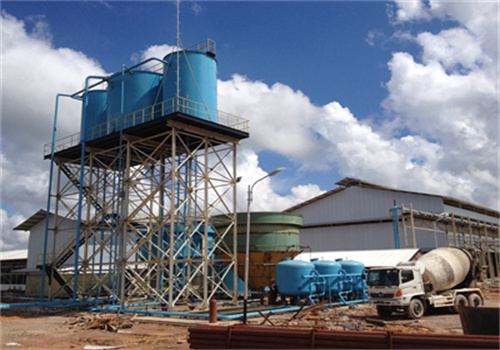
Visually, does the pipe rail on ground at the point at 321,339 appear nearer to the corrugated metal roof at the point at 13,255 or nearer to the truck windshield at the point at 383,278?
the truck windshield at the point at 383,278

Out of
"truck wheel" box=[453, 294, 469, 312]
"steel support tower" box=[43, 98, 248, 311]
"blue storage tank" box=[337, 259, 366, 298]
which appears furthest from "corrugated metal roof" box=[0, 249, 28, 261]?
"truck wheel" box=[453, 294, 469, 312]

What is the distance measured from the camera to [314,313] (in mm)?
23547

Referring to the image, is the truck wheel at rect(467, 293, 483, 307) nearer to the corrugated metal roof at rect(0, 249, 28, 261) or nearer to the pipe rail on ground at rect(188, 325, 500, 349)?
the pipe rail on ground at rect(188, 325, 500, 349)

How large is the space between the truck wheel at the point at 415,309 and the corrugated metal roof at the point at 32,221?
A: 1567 inches

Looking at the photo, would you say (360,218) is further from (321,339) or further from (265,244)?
(321,339)

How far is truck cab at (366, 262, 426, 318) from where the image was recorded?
21.8 m

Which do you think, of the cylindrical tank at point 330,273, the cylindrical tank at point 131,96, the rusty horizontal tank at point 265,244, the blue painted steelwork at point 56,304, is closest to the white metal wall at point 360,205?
the rusty horizontal tank at point 265,244

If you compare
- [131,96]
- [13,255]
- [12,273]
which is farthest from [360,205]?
[13,255]

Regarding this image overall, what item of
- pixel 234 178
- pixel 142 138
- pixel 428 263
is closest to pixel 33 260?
pixel 142 138

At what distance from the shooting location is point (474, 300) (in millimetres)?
25234

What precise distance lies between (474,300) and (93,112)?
29222 mm

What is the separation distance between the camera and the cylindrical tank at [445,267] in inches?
943

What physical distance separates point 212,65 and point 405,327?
20132 mm

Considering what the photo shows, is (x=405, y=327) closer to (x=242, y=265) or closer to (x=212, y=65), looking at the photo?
(x=242, y=265)
